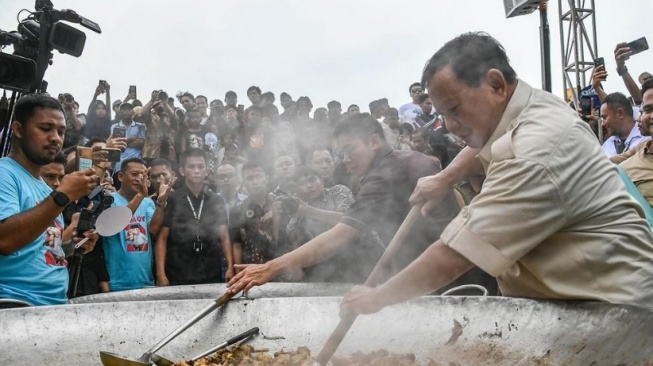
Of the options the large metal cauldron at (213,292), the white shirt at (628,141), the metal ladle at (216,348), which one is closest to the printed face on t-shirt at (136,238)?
the large metal cauldron at (213,292)

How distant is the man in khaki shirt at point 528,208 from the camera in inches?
69.3

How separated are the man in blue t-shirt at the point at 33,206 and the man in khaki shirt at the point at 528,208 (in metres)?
1.76

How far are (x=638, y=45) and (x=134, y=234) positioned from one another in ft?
18.2

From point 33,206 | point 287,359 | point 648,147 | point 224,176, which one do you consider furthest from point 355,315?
point 224,176

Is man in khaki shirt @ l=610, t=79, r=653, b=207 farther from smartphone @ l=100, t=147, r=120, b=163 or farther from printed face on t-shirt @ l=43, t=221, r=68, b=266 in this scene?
printed face on t-shirt @ l=43, t=221, r=68, b=266

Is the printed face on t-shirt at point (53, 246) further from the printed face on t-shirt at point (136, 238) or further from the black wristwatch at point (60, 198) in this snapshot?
the printed face on t-shirt at point (136, 238)

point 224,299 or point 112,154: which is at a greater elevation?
point 112,154

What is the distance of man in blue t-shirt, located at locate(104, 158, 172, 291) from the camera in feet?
15.7

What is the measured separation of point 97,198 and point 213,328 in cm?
209

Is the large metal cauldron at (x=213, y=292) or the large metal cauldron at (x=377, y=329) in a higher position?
the large metal cauldron at (x=377, y=329)

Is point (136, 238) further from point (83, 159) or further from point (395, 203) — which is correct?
point (395, 203)

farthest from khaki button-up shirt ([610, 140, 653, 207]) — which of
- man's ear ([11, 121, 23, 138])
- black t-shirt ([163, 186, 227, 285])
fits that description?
man's ear ([11, 121, 23, 138])

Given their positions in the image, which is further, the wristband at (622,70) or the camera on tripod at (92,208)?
the wristband at (622,70)

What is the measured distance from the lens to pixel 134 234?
4938 millimetres
